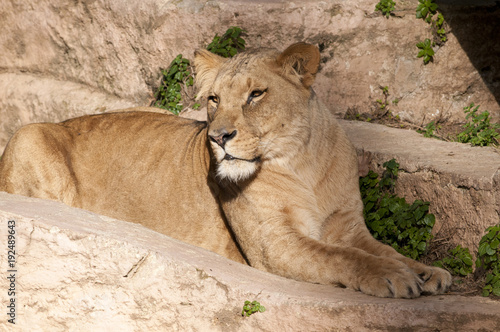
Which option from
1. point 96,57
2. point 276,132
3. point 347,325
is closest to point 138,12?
point 96,57

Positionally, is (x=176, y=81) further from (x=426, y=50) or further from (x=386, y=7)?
(x=426, y=50)

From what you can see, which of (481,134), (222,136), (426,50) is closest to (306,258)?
(222,136)

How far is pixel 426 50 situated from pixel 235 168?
3411 mm

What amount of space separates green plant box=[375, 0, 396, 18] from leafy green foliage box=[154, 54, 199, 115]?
92.5 inches

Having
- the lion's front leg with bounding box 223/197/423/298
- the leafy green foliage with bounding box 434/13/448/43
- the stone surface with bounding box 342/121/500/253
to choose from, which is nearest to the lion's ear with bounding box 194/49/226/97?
the lion's front leg with bounding box 223/197/423/298

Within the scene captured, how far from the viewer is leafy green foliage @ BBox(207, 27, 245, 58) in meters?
6.99

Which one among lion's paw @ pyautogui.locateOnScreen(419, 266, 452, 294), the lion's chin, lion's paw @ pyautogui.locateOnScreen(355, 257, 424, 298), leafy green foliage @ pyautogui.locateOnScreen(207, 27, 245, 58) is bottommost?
lion's paw @ pyautogui.locateOnScreen(419, 266, 452, 294)

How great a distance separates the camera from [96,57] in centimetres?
823

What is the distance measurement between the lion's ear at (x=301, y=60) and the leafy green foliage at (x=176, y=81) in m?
3.24

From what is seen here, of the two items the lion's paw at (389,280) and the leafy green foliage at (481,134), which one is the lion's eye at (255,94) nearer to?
the lion's paw at (389,280)

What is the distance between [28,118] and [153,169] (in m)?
4.36

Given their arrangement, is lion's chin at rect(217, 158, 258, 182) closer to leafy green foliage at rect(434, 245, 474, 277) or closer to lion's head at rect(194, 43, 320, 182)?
lion's head at rect(194, 43, 320, 182)

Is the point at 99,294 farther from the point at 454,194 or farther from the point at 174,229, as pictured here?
the point at 454,194

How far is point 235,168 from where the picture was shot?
4020 millimetres
